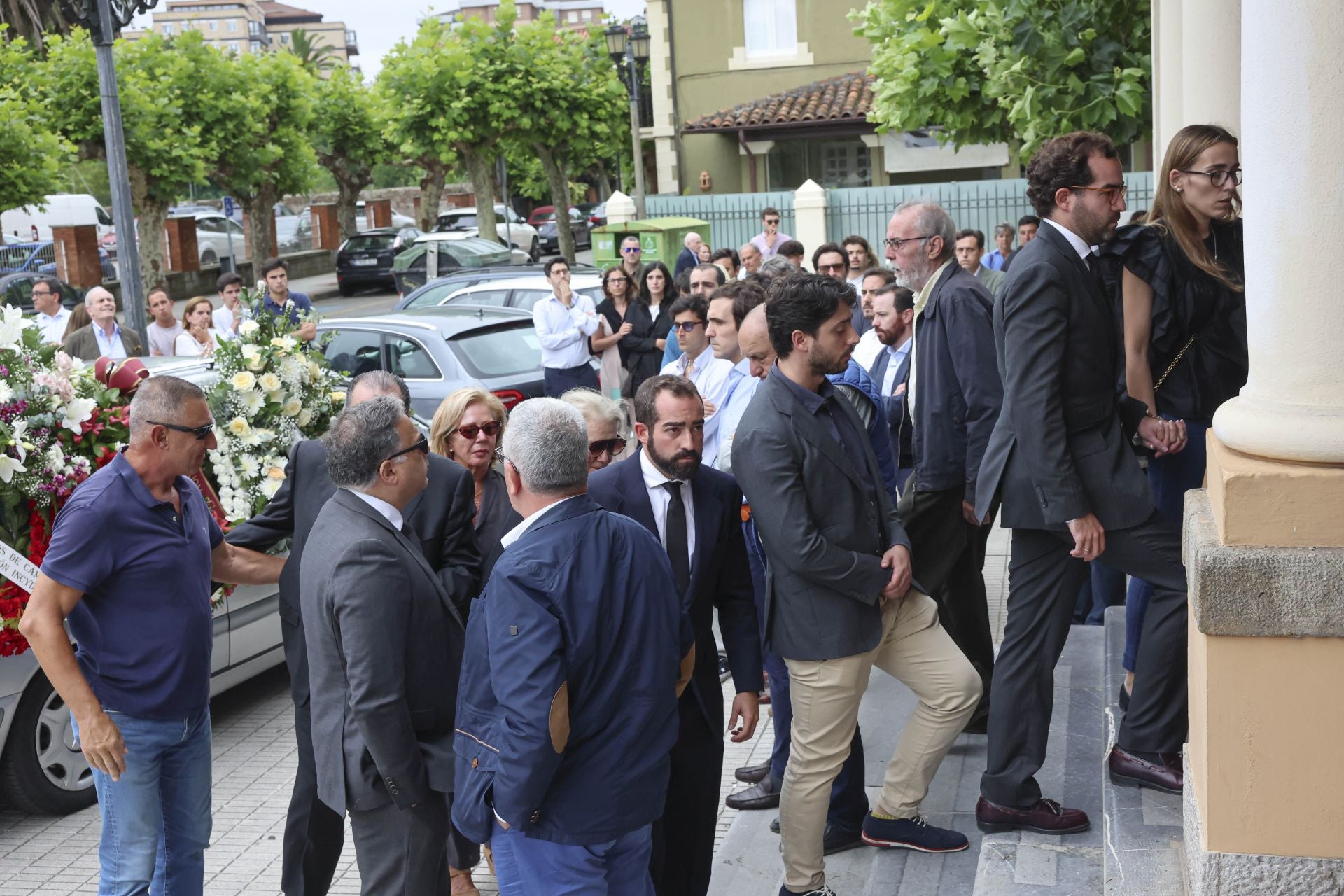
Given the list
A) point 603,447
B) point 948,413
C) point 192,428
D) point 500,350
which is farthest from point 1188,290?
point 500,350

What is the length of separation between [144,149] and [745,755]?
27.5 meters

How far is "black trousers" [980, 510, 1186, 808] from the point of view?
13.9ft

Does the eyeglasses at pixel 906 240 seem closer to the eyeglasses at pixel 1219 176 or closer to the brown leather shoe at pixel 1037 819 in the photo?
the eyeglasses at pixel 1219 176

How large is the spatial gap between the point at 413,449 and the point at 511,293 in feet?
39.6

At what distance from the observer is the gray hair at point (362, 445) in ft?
12.9

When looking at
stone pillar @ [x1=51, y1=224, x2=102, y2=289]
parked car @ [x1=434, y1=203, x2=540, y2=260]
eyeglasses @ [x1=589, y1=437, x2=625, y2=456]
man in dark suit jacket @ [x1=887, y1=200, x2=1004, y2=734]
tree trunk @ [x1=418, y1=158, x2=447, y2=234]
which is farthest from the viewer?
parked car @ [x1=434, y1=203, x2=540, y2=260]

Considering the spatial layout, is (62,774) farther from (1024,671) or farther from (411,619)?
(1024,671)

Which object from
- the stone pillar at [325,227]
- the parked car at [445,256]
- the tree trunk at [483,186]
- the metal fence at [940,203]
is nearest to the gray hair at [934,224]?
the metal fence at [940,203]

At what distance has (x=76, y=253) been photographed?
32.0 meters

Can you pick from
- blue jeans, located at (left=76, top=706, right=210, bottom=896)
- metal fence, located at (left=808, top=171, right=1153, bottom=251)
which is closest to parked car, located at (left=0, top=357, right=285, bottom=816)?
blue jeans, located at (left=76, top=706, right=210, bottom=896)

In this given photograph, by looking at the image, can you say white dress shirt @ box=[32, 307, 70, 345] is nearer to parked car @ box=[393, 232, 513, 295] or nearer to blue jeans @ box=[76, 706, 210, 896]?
blue jeans @ box=[76, 706, 210, 896]

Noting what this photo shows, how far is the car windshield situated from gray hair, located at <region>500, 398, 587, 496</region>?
7.79 m

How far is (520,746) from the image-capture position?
3244mm

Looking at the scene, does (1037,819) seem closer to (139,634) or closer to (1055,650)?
(1055,650)
